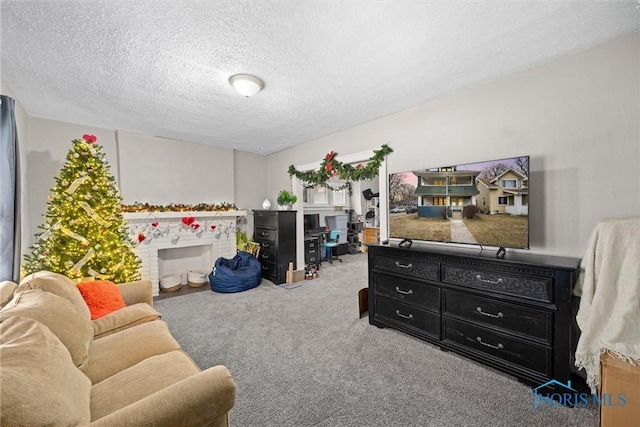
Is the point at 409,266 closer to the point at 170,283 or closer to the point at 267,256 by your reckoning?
the point at 267,256

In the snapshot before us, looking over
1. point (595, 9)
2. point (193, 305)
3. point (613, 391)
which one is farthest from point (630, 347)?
point (193, 305)

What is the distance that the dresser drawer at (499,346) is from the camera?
182 cm

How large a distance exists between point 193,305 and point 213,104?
104 inches

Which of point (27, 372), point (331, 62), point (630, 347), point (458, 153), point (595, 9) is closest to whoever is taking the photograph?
point (27, 372)

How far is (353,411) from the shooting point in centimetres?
165

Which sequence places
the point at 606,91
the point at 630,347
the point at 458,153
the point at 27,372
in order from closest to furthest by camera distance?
the point at 27,372 → the point at 630,347 → the point at 606,91 → the point at 458,153

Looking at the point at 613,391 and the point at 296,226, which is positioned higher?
the point at 296,226

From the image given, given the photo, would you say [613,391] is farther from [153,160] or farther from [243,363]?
[153,160]

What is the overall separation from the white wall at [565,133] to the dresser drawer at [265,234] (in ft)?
9.77

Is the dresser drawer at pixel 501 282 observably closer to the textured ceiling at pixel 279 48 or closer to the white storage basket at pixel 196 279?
the textured ceiling at pixel 279 48

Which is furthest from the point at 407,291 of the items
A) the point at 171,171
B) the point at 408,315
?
the point at 171,171

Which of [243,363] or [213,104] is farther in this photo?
[213,104]

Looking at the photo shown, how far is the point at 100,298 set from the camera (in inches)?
83.7

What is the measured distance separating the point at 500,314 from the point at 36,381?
2.64 metres
